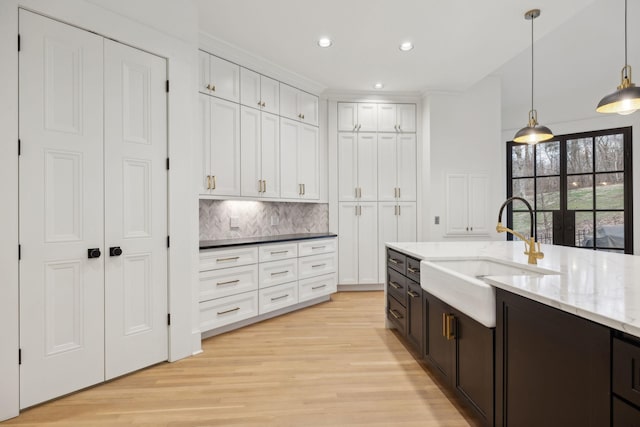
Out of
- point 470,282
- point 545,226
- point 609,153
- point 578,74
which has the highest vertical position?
point 578,74

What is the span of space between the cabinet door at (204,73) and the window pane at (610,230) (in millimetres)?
5676

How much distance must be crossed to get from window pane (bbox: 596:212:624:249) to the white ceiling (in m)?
2.89

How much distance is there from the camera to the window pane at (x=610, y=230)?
4.87 m

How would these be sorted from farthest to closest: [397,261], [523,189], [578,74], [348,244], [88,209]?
[523,189] < [348,244] < [578,74] < [397,261] < [88,209]

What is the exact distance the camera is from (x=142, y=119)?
2471 mm

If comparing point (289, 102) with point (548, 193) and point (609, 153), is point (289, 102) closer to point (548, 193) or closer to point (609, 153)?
point (548, 193)

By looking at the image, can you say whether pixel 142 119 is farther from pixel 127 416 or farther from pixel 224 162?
pixel 127 416

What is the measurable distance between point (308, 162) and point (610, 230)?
14.9 feet

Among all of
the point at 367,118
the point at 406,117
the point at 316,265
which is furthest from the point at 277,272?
the point at 406,117

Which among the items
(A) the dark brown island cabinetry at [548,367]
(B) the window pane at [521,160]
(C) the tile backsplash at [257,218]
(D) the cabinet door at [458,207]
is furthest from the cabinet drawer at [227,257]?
(B) the window pane at [521,160]

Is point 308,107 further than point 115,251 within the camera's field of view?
Yes

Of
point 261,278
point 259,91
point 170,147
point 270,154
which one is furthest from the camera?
point 270,154

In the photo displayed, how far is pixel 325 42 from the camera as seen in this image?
3482 millimetres

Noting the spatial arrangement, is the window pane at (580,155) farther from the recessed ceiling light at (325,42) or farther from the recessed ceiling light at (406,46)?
the recessed ceiling light at (325,42)
